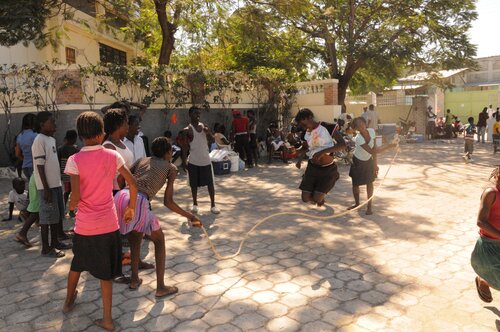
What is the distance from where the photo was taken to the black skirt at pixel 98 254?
3.31m

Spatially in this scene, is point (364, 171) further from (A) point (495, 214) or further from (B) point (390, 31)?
(B) point (390, 31)

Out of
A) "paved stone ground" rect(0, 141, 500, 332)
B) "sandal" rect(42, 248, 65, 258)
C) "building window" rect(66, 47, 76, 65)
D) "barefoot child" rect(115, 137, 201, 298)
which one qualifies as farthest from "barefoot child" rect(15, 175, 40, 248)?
"building window" rect(66, 47, 76, 65)

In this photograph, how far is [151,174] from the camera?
3965 mm

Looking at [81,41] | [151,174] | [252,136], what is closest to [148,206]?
[151,174]

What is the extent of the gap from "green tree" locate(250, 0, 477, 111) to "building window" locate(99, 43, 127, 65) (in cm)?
778

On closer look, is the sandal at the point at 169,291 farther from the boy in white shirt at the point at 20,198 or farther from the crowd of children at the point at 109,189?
the boy in white shirt at the point at 20,198

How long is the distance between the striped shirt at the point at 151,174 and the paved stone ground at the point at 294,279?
0.96 metres

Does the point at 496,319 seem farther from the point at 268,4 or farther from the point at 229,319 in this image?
the point at 268,4

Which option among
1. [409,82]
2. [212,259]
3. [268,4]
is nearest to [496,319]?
[212,259]

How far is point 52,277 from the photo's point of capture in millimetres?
4445

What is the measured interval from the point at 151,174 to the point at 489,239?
2.89 m

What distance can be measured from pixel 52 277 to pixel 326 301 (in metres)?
2.78

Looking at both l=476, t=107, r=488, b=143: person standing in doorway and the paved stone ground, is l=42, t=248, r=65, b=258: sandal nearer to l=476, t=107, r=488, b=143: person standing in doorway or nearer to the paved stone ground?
the paved stone ground

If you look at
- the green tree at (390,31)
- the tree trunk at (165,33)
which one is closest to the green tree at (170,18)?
the tree trunk at (165,33)
